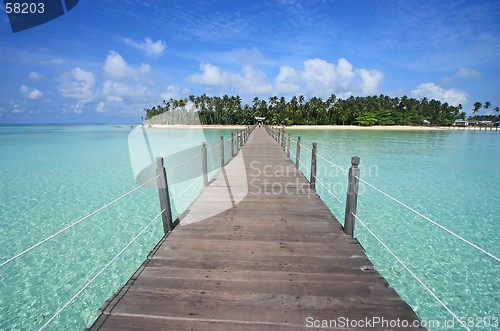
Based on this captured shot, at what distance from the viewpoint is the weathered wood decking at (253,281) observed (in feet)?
8.20

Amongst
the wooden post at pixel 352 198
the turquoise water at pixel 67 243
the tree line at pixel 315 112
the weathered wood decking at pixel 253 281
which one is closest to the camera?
the weathered wood decking at pixel 253 281

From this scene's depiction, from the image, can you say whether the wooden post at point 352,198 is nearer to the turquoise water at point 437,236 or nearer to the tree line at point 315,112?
the turquoise water at point 437,236

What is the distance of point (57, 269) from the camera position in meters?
5.44

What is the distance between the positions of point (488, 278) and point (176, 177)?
12.6 m

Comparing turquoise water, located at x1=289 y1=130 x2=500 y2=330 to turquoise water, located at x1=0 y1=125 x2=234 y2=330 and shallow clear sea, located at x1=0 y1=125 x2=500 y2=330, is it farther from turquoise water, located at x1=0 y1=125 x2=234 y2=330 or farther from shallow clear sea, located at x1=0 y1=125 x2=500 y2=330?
turquoise water, located at x1=0 y1=125 x2=234 y2=330

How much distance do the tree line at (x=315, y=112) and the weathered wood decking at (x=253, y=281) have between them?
79.8m

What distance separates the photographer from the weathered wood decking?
2.50 m

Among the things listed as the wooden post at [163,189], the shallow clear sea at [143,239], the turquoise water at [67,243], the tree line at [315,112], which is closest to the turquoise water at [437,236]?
the shallow clear sea at [143,239]

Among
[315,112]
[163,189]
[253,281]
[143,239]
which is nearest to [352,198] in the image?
[253,281]

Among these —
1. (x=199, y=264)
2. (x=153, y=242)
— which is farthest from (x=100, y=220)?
(x=199, y=264)

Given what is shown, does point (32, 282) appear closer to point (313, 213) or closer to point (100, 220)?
point (100, 220)

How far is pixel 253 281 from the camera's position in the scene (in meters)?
3.04

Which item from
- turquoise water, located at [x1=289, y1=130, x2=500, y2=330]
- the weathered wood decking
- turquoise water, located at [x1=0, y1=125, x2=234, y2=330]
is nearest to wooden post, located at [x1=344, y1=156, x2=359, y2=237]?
the weathered wood decking

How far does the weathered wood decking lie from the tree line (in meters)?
79.8
